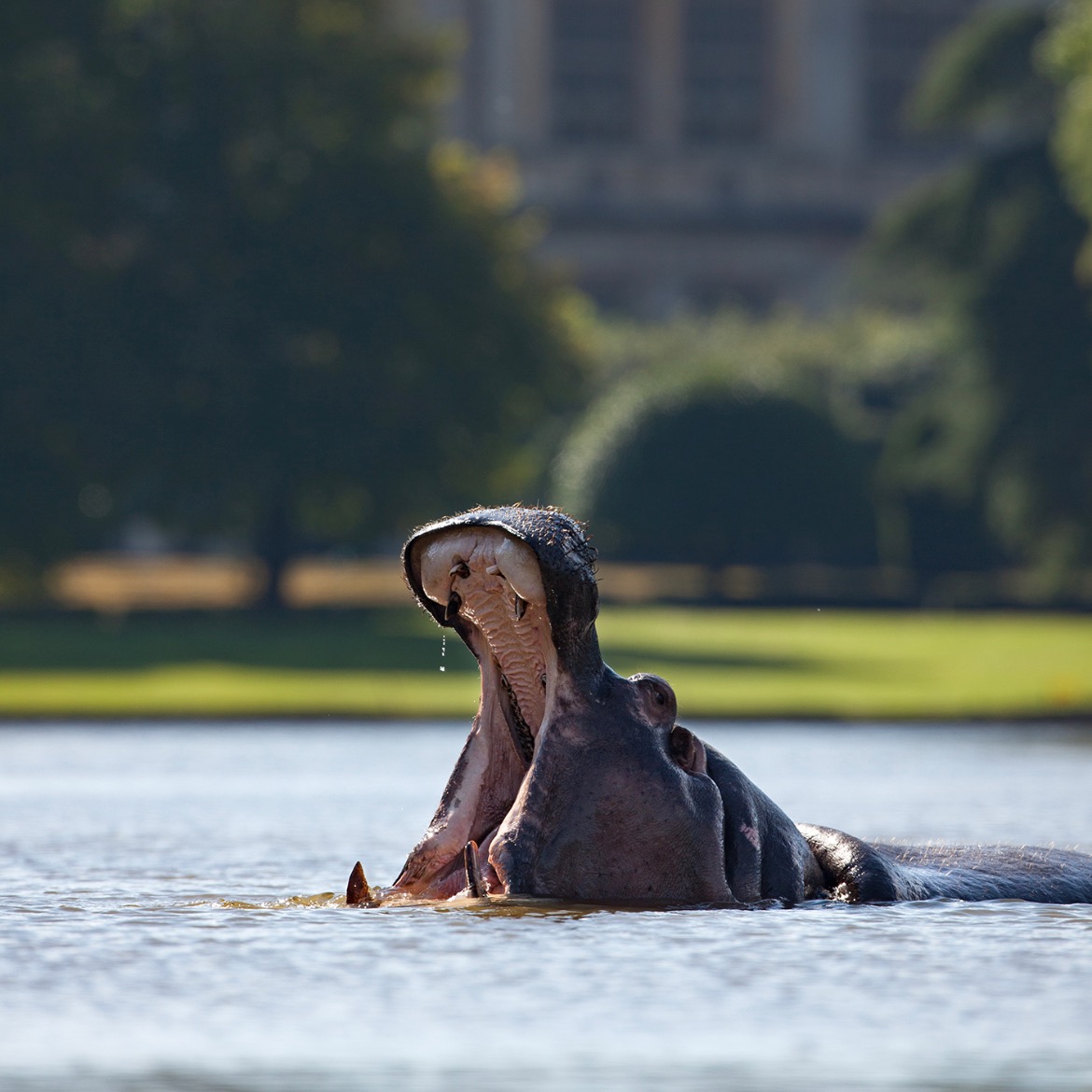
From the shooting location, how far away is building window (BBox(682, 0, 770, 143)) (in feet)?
400

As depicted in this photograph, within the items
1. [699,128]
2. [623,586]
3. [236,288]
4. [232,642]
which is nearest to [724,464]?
[623,586]

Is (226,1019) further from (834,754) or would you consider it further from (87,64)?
→ (87,64)

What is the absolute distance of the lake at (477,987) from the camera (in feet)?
22.9

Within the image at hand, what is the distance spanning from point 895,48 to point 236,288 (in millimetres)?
82057

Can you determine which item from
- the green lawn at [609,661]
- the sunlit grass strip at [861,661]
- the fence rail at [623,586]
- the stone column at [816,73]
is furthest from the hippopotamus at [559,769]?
the stone column at [816,73]

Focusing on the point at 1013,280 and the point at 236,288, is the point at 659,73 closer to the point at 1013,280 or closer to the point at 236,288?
the point at 1013,280

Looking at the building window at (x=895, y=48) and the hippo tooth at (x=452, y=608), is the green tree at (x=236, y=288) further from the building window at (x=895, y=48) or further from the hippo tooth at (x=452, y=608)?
the building window at (x=895, y=48)

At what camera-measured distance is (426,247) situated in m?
49.4

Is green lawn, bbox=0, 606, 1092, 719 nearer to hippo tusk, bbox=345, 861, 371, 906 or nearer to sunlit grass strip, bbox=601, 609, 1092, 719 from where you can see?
sunlit grass strip, bbox=601, 609, 1092, 719

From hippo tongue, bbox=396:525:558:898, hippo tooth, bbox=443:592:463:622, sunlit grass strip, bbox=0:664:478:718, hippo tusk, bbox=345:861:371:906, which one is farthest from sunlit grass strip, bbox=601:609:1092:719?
hippo tooth, bbox=443:592:463:622

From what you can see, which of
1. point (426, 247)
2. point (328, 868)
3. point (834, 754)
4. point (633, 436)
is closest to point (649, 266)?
point (633, 436)

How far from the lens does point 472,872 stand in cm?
860

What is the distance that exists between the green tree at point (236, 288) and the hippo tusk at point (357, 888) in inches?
1475

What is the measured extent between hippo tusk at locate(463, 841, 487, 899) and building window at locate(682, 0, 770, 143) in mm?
114068
